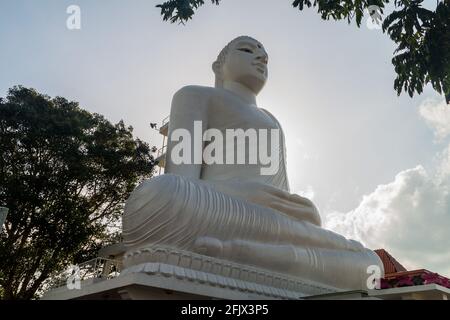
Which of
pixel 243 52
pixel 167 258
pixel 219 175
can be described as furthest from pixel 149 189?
pixel 243 52

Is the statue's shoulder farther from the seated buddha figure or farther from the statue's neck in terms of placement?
the statue's neck

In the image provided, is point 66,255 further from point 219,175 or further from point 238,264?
point 238,264

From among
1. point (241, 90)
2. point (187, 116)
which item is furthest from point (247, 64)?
point (187, 116)

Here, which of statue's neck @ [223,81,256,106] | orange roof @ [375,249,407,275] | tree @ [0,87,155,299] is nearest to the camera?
statue's neck @ [223,81,256,106]

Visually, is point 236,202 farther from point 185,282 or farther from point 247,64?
point 247,64

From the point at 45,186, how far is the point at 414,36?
22.1ft

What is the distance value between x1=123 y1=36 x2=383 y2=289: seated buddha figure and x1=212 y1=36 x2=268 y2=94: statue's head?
15mm

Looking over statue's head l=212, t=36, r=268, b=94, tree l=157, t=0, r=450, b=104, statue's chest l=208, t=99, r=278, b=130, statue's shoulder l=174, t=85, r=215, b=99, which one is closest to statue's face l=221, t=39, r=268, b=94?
statue's head l=212, t=36, r=268, b=94

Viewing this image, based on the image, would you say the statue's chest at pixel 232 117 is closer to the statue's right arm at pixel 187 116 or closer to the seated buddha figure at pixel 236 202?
the seated buddha figure at pixel 236 202

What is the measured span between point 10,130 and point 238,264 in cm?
602

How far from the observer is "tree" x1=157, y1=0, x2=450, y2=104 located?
3.98m

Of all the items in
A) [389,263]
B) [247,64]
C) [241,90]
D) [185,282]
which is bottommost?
[185,282]

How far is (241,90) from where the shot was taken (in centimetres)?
716

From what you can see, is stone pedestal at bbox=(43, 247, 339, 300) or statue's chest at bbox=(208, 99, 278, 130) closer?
stone pedestal at bbox=(43, 247, 339, 300)
